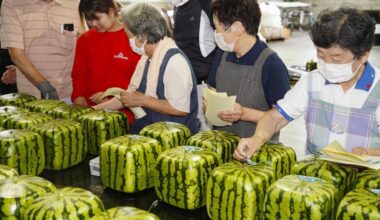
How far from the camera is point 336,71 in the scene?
80.8 inches

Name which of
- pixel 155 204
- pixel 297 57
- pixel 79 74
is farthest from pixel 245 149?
pixel 297 57

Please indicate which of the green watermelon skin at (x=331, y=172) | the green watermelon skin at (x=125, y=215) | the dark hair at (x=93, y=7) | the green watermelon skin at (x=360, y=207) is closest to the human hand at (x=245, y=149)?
the green watermelon skin at (x=331, y=172)

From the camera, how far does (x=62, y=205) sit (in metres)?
1.62

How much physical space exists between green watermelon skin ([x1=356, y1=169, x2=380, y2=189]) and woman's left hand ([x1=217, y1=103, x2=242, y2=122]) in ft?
2.64

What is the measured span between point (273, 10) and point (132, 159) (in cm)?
1358

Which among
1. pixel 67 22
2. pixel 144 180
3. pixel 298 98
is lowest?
pixel 144 180

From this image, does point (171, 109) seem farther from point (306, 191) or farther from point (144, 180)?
point (306, 191)

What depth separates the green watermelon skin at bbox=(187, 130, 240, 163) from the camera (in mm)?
2238

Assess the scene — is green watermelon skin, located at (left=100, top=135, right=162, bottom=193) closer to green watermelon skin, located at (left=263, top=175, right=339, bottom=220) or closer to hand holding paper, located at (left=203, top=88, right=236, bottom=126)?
hand holding paper, located at (left=203, top=88, right=236, bottom=126)

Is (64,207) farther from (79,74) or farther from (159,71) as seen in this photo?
(79,74)

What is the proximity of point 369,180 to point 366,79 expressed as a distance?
1.77 feet

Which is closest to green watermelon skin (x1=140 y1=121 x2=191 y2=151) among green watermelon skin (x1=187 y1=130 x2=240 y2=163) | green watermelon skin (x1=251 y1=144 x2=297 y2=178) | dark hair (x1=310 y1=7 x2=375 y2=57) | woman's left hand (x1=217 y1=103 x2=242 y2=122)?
green watermelon skin (x1=187 y1=130 x2=240 y2=163)

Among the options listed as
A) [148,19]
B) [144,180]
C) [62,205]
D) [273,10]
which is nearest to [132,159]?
[144,180]

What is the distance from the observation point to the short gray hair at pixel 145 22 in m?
2.79
